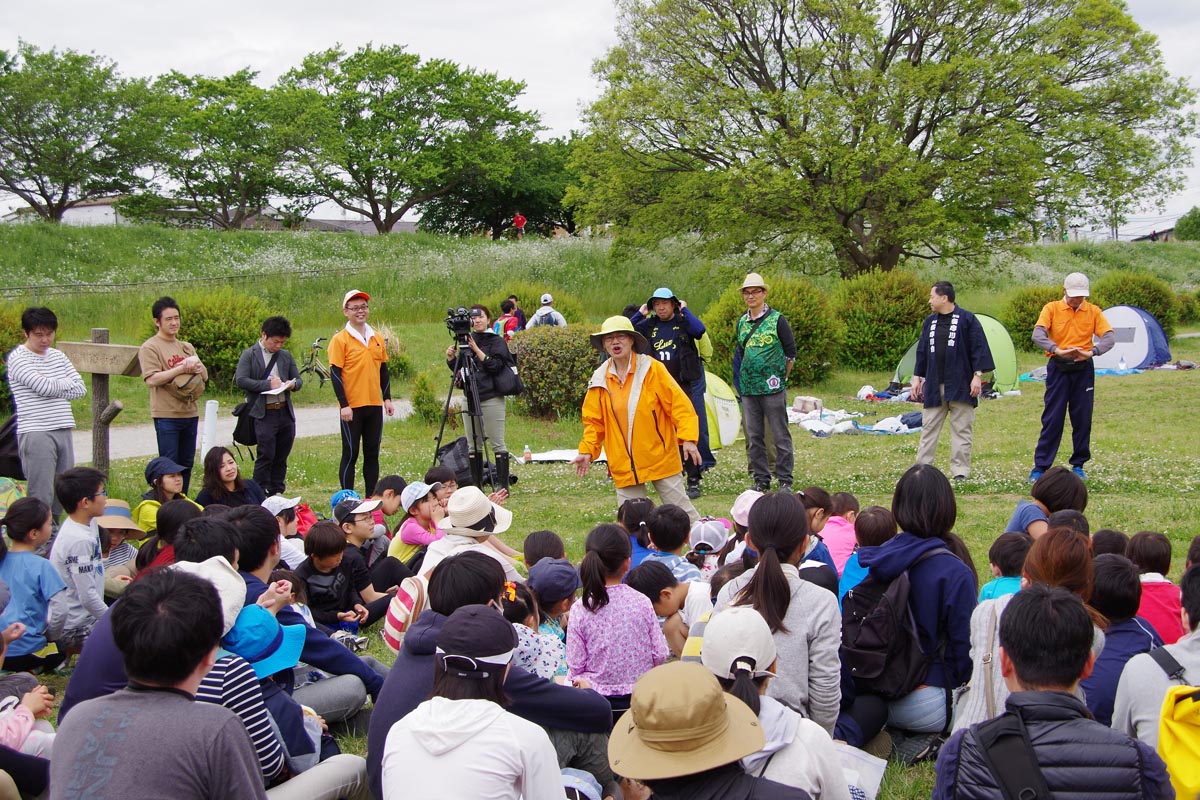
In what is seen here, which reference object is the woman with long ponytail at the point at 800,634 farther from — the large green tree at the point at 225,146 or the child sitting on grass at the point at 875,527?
the large green tree at the point at 225,146

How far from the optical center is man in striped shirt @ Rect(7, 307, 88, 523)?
23.0 ft

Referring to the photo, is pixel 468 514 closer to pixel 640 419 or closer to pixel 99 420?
pixel 640 419

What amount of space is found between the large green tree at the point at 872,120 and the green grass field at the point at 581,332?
89.9 inches

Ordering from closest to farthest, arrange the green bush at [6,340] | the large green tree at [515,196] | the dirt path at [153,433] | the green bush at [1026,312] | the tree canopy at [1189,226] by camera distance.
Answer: the dirt path at [153,433] < the green bush at [6,340] < the green bush at [1026,312] < the large green tree at [515,196] < the tree canopy at [1189,226]

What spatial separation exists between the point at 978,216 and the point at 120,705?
2662cm

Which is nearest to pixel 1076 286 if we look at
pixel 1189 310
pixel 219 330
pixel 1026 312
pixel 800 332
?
pixel 800 332

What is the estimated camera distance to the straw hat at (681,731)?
7.36ft

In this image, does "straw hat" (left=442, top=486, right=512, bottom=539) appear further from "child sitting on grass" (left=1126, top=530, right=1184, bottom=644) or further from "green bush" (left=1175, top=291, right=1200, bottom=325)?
"green bush" (left=1175, top=291, right=1200, bottom=325)

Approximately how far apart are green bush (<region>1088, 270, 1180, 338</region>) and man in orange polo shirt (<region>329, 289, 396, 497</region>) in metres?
21.5

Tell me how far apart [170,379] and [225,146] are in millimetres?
41502

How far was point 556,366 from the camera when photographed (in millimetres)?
13562

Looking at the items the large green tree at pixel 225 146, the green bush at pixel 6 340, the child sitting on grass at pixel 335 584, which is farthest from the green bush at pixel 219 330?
the large green tree at pixel 225 146


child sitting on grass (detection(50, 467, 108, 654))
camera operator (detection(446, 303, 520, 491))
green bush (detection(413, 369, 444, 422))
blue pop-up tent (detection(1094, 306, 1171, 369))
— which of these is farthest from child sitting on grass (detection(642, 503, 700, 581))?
blue pop-up tent (detection(1094, 306, 1171, 369))

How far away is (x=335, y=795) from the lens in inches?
134
